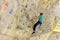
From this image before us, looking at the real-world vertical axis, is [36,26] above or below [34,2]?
below

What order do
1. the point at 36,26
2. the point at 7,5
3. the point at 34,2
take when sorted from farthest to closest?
the point at 36,26 → the point at 34,2 → the point at 7,5

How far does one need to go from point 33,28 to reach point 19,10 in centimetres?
44

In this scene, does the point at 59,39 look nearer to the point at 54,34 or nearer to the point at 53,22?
the point at 54,34

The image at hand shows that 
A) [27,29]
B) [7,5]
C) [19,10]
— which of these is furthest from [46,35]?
[7,5]

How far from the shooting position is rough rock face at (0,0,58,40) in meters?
1.12

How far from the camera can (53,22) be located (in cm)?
205

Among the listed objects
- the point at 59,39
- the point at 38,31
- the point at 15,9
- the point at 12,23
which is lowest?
the point at 59,39

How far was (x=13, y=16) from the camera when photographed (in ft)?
3.97

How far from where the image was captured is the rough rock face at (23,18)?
1.12 m

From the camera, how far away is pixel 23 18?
4.68ft

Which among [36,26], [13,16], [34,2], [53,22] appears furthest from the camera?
[53,22]

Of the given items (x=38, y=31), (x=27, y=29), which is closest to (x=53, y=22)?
(x=38, y=31)

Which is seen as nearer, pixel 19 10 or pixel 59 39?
pixel 19 10

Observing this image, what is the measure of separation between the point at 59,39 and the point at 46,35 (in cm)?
18
